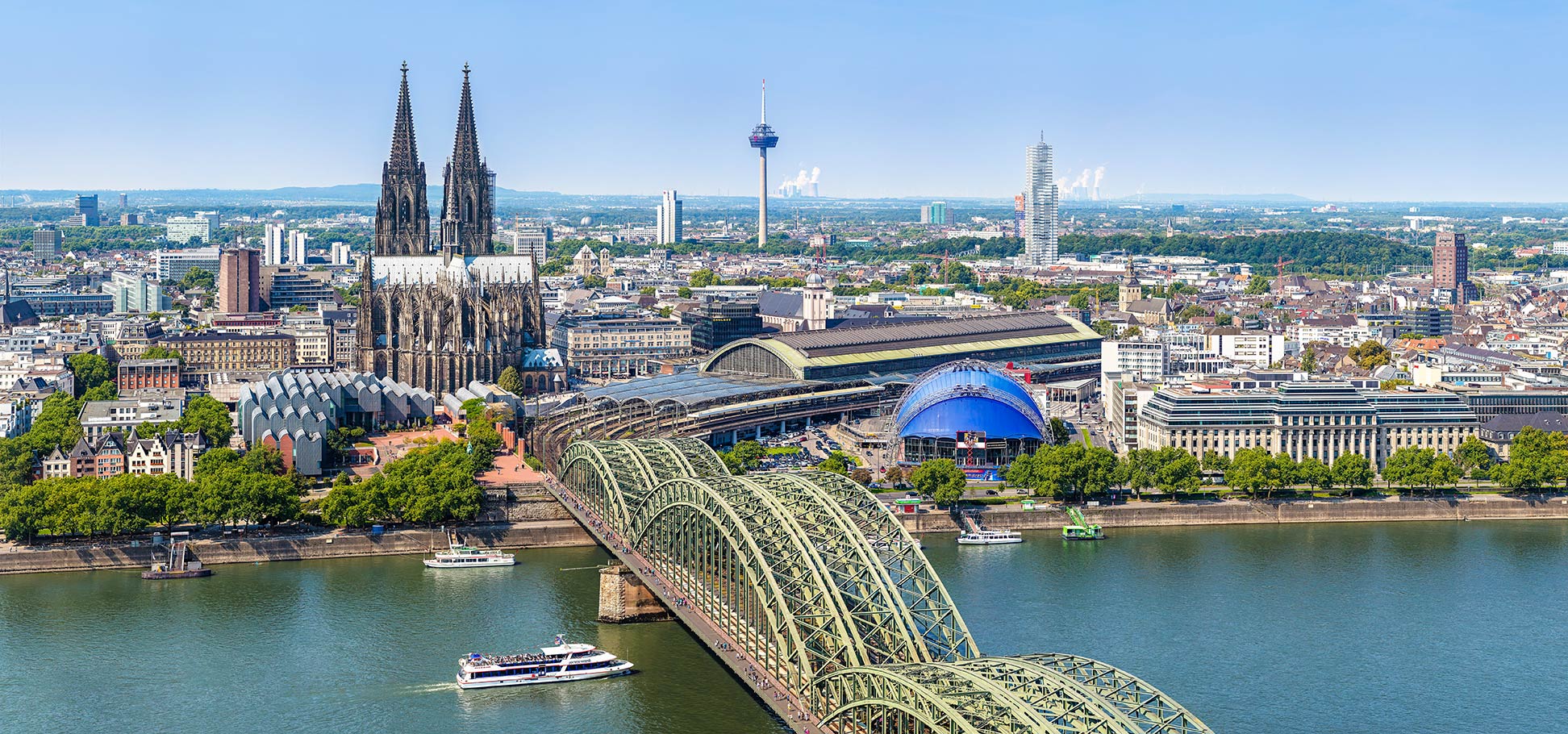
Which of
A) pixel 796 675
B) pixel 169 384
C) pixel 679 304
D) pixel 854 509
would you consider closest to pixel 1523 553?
pixel 854 509

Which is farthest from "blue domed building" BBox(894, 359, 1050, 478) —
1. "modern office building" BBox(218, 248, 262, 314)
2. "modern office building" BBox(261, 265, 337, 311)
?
"modern office building" BBox(261, 265, 337, 311)

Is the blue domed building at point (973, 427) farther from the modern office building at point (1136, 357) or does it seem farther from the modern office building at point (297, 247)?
the modern office building at point (297, 247)

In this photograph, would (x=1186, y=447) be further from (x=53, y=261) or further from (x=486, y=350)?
(x=53, y=261)

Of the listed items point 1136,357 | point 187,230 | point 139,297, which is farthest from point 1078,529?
point 187,230

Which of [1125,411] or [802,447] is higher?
[1125,411]

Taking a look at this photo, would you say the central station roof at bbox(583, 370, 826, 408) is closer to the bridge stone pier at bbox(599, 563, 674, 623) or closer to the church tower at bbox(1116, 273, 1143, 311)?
the bridge stone pier at bbox(599, 563, 674, 623)

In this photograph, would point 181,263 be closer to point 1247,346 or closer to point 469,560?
point 1247,346

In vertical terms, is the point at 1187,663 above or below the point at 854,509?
below
